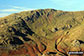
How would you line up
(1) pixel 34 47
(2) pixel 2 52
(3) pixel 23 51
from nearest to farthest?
(2) pixel 2 52
(3) pixel 23 51
(1) pixel 34 47

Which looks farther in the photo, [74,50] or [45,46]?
[45,46]

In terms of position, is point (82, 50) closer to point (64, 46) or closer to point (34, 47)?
point (64, 46)

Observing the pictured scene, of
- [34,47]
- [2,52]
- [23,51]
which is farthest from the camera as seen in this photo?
[34,47]

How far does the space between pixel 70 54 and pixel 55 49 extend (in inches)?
1024

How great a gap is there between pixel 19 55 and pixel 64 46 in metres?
77.9

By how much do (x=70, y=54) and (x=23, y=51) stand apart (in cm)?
7393

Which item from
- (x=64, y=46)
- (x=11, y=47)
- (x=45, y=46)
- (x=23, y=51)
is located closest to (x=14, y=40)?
(x=11, y=47)

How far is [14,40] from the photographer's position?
199 meters

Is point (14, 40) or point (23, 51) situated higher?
point (14, 40)

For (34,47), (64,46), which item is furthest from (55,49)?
(34,47)

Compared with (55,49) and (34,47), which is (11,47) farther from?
(55,49)

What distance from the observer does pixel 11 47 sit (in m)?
182

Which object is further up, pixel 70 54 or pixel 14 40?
pixel 14 40

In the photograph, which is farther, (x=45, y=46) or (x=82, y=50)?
(x=45, y=46)
